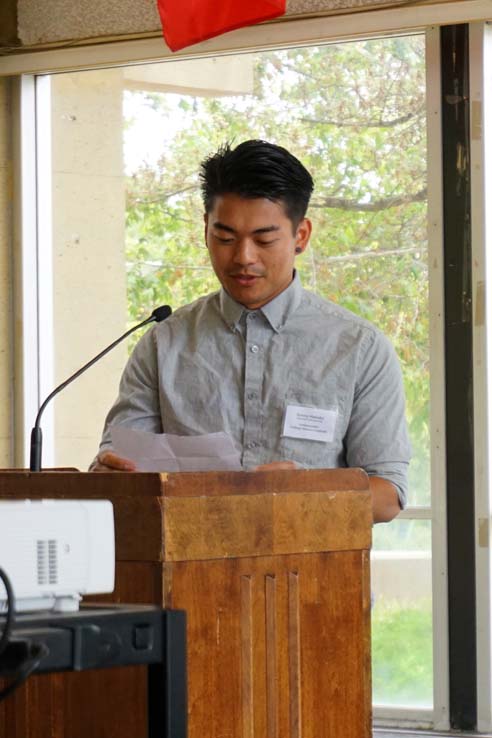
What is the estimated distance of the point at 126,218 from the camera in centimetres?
470

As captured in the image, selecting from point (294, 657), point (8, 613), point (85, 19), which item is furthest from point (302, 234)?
point (85, 19)

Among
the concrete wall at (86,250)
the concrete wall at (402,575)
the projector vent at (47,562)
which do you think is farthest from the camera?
the concrete wall at (86,250)

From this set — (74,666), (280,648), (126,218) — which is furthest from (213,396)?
(126,218)

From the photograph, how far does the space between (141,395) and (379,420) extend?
0.53 meters

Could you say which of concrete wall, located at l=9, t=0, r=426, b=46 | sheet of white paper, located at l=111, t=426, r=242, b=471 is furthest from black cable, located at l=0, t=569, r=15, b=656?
concrete wall, located at l=9, t=0, r=426, b=46

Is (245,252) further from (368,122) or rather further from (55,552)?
(368,122)

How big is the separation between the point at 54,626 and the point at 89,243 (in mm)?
3469

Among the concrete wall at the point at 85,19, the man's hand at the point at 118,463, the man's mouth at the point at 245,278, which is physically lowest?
the man's hand at the point at 118,463

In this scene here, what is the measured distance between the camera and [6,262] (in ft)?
15.6

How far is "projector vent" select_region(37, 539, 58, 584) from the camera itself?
1.43 m

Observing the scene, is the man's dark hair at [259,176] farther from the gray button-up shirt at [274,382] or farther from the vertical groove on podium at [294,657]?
the vertical groove on podium at [294,657]

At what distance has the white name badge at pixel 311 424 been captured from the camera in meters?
2.62

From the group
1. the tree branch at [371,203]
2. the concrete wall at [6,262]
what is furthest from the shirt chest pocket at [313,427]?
the concrete wall at [6,262]

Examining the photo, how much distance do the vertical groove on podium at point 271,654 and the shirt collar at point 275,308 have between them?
976 millimetres
